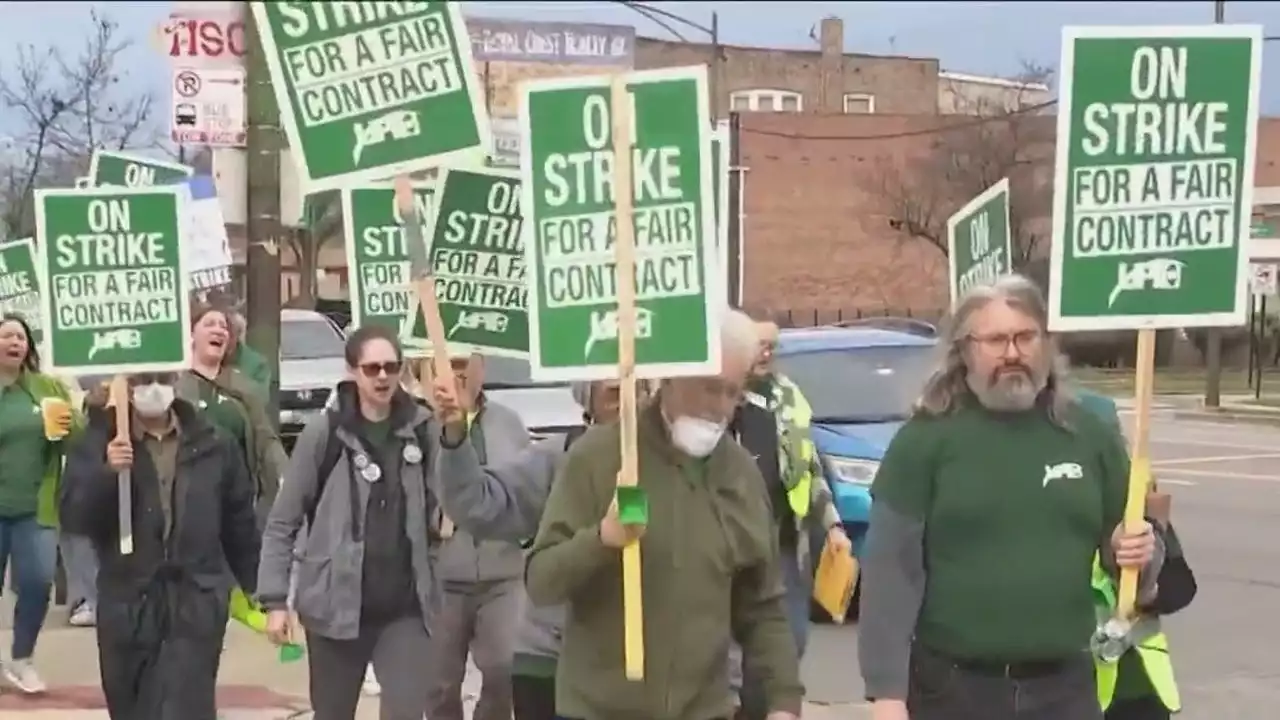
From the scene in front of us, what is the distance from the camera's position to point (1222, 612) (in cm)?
1182

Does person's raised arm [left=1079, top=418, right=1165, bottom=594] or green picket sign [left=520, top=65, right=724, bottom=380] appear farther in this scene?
green picket sign [left=520, top=65, right=724, bottom=380]

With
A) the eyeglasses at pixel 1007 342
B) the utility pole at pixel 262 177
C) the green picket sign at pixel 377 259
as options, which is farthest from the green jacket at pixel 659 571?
the utility pole at pixel 262 177

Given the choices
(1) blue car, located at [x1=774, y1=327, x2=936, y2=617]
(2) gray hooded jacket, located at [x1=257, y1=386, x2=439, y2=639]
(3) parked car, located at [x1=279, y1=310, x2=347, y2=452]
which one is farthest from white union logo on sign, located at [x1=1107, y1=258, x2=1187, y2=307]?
(3) parked car, located at [x1=279, y1=310, x2=347, y2=452]

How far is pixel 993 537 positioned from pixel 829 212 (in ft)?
166

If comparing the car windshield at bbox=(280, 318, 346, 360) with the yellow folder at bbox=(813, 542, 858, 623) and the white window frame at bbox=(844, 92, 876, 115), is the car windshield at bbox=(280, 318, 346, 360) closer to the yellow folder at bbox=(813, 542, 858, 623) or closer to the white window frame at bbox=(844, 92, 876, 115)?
the yellow folder at bbox=(813, 542, 858, 623)

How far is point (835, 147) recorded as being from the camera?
53.8 meters

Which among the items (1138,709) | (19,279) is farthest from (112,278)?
(19,279)

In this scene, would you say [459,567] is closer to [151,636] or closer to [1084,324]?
[151,636]

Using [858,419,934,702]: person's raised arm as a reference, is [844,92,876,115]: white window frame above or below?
above

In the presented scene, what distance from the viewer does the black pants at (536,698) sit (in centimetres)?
578

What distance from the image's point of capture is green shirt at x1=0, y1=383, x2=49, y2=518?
30.4 feet

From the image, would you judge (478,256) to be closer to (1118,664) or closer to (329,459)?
(329,459)

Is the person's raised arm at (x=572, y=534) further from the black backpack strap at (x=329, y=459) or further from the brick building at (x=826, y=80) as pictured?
the brick building at (x=826, y=80)

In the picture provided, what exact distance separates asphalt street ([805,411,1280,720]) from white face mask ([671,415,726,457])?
3029 millimetres
